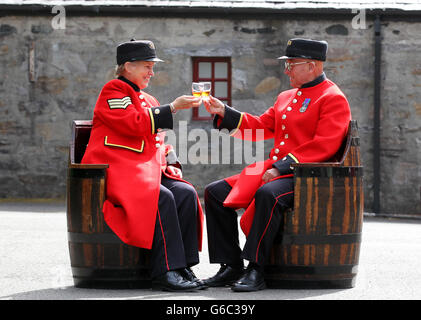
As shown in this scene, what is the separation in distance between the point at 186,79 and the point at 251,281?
28.2 feet

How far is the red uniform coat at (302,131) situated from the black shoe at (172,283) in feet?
1.75

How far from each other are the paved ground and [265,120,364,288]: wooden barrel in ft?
0.39

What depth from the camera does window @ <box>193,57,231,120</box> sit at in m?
13.7

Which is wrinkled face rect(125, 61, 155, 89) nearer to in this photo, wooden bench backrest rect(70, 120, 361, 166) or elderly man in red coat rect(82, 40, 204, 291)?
elderly man in red coat rect(82, 40, 204, 291)

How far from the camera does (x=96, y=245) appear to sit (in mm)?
5230

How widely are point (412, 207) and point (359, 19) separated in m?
3.13

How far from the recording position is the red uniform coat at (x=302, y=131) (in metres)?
5.36

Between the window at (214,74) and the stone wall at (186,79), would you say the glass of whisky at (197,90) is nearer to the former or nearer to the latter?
the stone wall at (186,79)

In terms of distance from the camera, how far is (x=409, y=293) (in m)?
5.16

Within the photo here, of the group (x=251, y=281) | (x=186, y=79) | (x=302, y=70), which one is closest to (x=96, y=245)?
(x=251, y=281)
